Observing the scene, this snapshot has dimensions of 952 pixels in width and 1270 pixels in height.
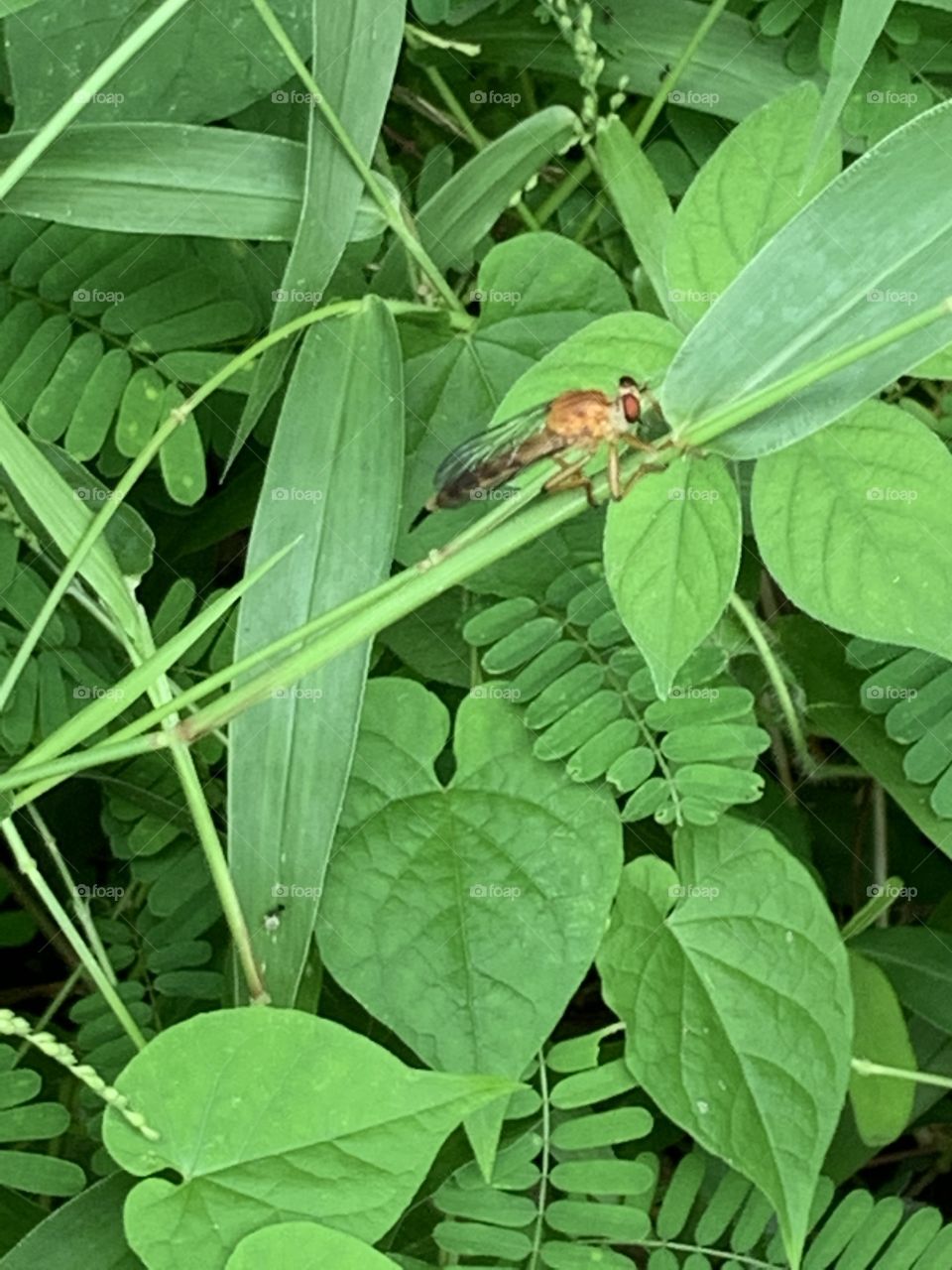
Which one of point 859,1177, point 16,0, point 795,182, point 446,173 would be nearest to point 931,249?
point 795,182

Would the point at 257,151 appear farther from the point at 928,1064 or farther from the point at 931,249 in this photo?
the point at 928,1064

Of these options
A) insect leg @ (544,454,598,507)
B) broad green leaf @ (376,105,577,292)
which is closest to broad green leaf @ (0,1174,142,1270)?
insect leg @ (544,454,598,507)

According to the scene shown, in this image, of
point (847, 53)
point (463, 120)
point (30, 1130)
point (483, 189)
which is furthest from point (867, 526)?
point (30, 1130)

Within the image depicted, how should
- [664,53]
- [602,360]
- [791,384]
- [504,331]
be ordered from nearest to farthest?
[791,384]
[602,360]
[504,331]
[664,53]

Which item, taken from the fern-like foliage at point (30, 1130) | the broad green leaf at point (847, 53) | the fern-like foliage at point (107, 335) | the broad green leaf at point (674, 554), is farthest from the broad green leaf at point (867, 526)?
the fern-like foliage at point (30, 1130)

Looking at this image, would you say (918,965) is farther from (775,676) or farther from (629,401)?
(629,401)

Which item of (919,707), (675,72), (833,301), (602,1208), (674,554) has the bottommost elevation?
(602,1208)
